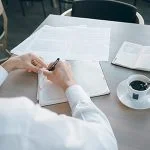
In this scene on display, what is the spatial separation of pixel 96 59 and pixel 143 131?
0.42 metres

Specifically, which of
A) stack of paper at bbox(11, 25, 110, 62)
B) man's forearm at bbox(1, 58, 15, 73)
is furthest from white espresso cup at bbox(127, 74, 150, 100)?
man's forearm at bbox(1, 58, 15, 73)

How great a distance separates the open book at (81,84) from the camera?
1.03m

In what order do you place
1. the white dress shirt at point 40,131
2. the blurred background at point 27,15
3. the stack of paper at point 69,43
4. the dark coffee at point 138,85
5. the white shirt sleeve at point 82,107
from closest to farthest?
1. the white dress shirt at point 40,131
2. the white shirt sleeve at point 82,107
3. the dark coffee at point 138,85
4. the stack of paper at point 69,43
5. the blurred background at point 27,15

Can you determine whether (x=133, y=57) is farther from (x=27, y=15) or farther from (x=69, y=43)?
(x=27, y=15)

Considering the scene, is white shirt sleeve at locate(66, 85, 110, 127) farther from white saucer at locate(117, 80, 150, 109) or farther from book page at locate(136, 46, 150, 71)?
book page at locate(136, 46, 150, 71)

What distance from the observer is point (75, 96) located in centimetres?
95

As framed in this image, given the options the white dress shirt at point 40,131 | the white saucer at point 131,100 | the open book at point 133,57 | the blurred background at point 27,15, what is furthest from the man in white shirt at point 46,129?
the blurred background at point 27,15

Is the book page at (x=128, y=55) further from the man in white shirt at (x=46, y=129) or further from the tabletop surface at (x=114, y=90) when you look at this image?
the man in white shirt at (x=46, y=129)

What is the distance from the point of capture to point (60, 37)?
4.41 feet

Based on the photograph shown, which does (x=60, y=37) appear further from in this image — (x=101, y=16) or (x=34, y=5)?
(x=34, y=5)

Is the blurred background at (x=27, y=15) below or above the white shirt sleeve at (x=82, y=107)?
below

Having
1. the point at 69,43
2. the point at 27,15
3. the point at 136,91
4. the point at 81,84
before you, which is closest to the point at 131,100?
the point at 136,91

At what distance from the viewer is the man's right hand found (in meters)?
1.03

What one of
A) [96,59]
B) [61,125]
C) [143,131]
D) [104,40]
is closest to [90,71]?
[96,59]
